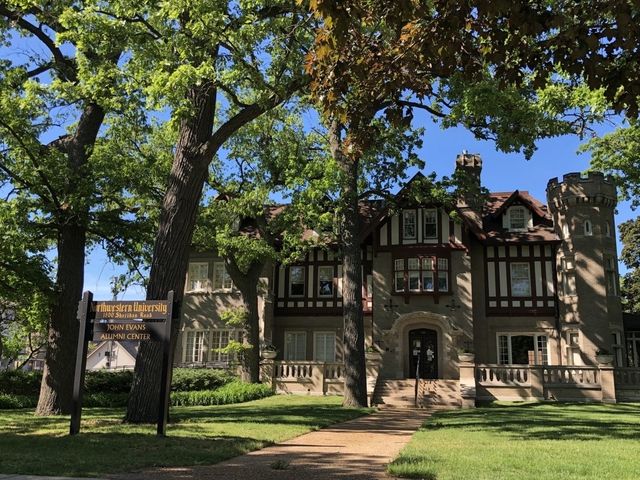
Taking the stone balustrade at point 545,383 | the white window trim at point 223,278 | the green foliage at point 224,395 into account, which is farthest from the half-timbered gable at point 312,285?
the stone balustrade at point 545,383

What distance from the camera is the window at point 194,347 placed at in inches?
1328

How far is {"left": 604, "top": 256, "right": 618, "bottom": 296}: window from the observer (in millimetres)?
29984

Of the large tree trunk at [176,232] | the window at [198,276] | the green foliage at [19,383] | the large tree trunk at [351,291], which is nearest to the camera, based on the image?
the large tree trunk at [176,232]

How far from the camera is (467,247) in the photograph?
3073cm

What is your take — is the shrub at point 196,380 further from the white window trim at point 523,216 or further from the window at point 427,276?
the white window trim at point 523,216

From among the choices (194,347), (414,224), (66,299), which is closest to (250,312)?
(194,347)

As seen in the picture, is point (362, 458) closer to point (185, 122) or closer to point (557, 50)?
point (557, 50)

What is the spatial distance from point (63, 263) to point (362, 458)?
37.8ft

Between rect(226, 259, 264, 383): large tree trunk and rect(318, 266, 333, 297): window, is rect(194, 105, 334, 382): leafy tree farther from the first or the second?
rect(318, 266, 333, 297): window

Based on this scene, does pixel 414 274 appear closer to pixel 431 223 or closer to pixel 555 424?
pixel 431 223

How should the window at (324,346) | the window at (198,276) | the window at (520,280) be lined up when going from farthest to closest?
the window at (198,276), the window at (324,346), the window at (520,280)

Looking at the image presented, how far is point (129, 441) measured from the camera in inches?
398

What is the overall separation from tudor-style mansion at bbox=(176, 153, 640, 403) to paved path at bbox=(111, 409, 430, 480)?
15296mm

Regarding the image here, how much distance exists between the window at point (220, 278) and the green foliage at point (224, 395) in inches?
317
